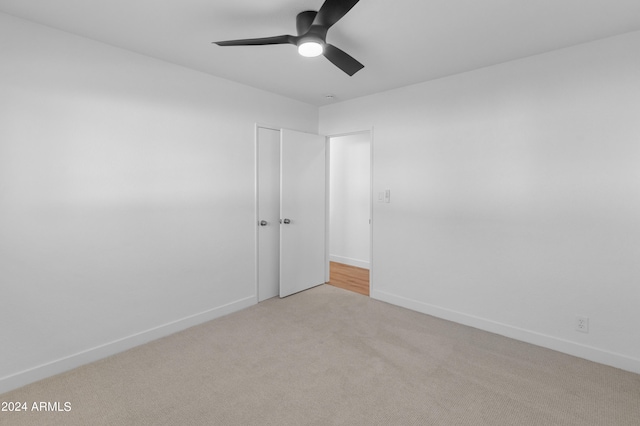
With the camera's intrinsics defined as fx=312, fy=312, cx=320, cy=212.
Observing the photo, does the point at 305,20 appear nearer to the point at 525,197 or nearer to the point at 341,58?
the point at 341,58

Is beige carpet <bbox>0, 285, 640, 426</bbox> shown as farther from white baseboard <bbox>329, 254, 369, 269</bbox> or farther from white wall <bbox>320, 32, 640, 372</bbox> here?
white baseboard <bbox>329, 254, 369, 269</bbox>

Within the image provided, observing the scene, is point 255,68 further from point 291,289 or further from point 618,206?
point 618,206

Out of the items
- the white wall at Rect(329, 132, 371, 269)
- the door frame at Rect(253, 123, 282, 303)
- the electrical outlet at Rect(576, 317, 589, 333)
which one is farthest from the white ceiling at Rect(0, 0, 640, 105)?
the white wall at Rect(329, 132, 371, 269)

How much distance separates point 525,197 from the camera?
2.74 metres

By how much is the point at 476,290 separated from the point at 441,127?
1.68 metres

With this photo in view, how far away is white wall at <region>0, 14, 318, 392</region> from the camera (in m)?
2.12

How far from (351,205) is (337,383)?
3609 millimetres

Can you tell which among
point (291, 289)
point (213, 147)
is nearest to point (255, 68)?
A: point (213, 147)

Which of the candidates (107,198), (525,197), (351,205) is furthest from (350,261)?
(107,198)

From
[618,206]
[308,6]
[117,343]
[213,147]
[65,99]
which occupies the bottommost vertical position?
[117,343]

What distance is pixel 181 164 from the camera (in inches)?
116

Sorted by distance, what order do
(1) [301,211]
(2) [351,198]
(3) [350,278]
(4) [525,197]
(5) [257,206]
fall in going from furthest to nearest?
(2) [351,198]
(3) [350,278]
(1) [301,211]
(5) [257,206]
(4) [525,197]

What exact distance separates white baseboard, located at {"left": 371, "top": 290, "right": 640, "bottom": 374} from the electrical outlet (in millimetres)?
126

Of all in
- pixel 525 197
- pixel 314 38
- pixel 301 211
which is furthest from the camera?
pixel 301 211
